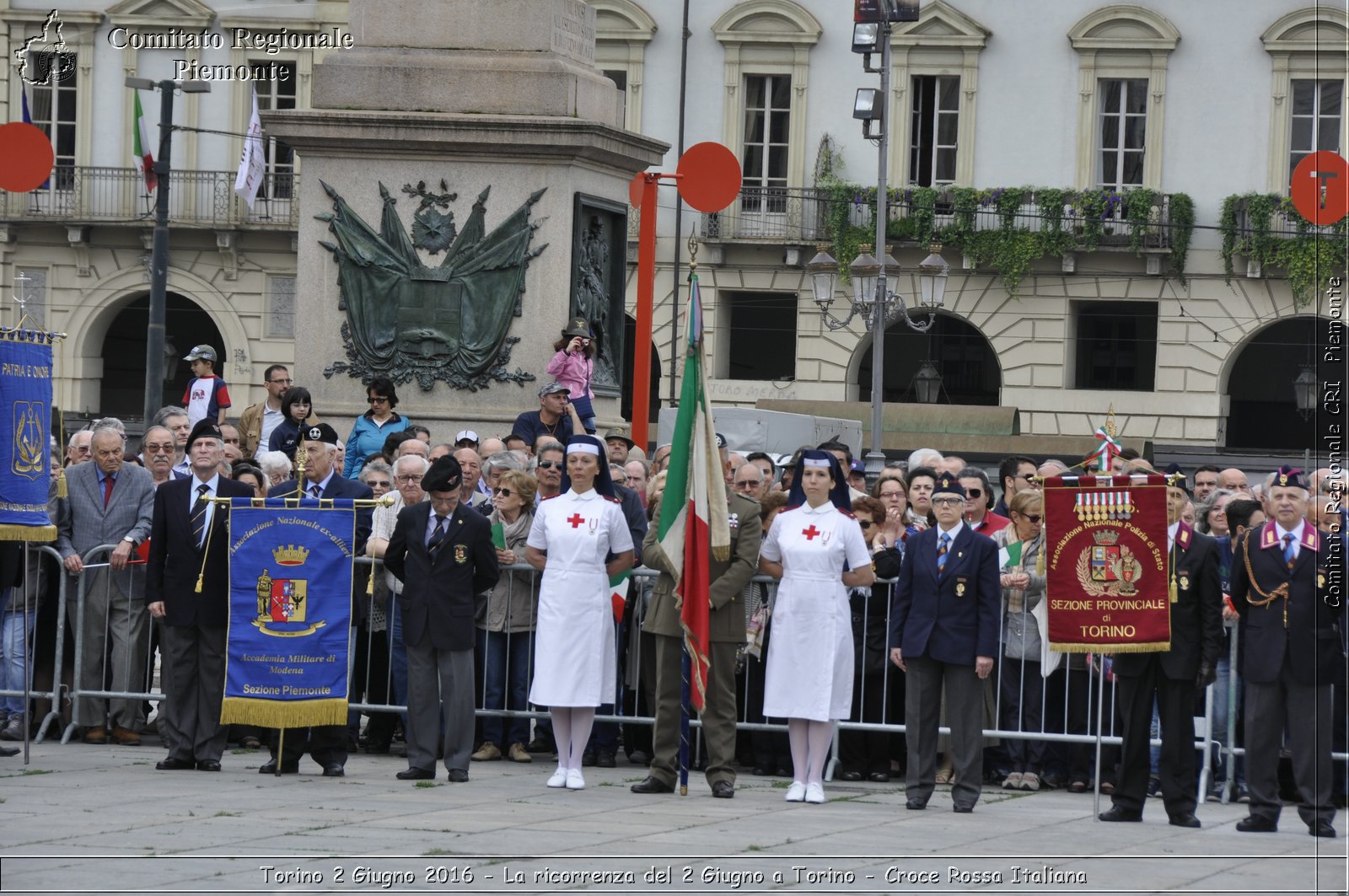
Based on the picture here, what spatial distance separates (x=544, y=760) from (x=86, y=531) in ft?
9.81

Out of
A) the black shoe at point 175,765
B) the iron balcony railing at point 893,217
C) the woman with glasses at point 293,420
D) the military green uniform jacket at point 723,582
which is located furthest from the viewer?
the iron balcony railing at point 893,217

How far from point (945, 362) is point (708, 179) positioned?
30107 millimetres

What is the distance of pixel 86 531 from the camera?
13.6 metres

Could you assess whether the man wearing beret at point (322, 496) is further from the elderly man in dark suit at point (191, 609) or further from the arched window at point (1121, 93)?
the arched window at point (1121, 93)

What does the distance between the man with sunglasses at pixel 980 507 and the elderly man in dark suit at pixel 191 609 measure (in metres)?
4.01

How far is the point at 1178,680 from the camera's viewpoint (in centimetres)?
1146

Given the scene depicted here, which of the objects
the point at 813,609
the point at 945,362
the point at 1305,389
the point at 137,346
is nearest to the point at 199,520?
the point at 813,609

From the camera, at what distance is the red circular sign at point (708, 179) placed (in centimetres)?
1641

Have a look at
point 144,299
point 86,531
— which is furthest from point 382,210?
point 144,299

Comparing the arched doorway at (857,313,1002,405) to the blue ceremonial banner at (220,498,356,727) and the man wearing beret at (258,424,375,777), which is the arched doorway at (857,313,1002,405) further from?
the blue ceremonial banner at (220,498,356,727)

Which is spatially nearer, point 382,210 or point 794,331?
point 382,210

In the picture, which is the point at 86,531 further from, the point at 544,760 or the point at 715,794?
the point at 715,794

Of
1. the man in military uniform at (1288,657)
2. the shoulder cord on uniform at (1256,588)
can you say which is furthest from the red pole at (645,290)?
the man in military uniform at (1288,657)

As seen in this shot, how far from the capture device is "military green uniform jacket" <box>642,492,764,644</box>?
1189cm
